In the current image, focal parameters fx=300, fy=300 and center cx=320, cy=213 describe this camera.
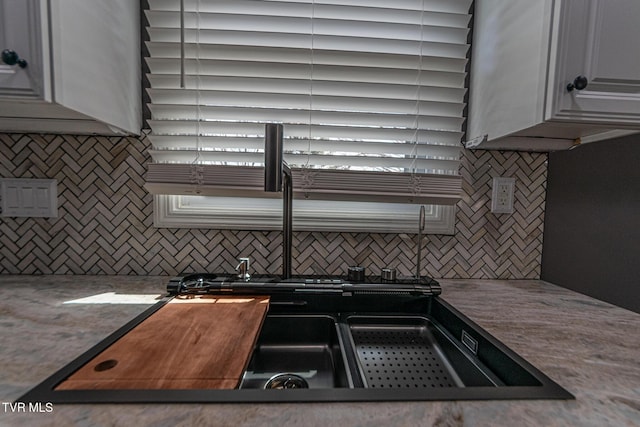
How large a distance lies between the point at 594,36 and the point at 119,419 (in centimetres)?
126

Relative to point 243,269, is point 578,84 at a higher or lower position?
higher

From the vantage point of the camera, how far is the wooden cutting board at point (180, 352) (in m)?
0.52

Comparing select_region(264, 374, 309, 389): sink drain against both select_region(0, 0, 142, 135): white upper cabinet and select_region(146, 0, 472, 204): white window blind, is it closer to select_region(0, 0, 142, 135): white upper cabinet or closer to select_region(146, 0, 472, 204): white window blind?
select_region(146, 0, 472, 204): white window blind

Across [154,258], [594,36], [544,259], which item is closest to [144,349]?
[154,258]

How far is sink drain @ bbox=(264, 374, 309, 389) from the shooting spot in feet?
2.72

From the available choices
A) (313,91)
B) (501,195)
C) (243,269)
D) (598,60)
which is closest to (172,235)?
(243,269)

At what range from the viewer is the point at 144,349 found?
0.62 meters

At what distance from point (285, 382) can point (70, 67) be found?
1.01m

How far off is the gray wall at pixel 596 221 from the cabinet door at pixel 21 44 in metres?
1.67

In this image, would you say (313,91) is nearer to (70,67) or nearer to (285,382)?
(70,67)

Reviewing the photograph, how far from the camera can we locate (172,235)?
1.15 metres

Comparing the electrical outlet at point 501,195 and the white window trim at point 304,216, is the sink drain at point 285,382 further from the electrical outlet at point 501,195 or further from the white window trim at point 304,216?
the electrical outlet at point 501,195

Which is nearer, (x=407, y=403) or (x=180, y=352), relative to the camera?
(x=407, y=403)

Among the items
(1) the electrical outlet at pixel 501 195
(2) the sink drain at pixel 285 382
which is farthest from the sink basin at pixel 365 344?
(1) the electrical outlet at pixel 501 195
